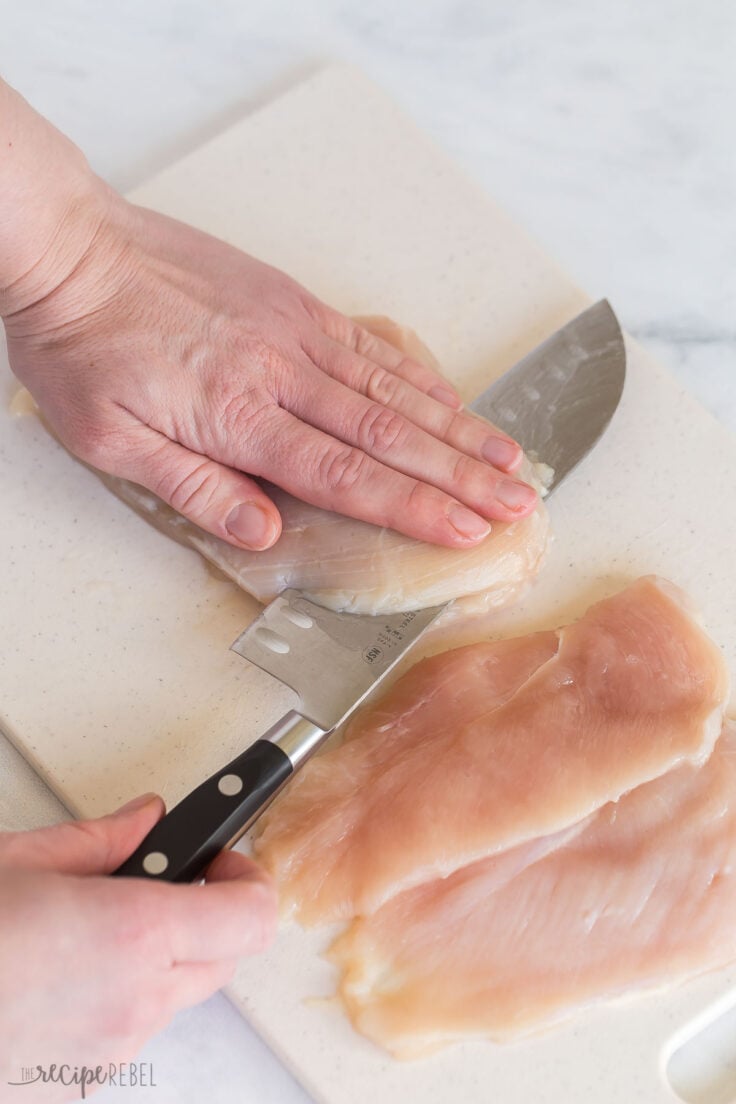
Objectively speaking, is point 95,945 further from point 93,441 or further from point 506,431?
point 506,431

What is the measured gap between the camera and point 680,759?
1.66 m

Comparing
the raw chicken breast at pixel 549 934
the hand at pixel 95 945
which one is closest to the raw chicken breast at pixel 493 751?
the raw chicken breast at pixel 549 934

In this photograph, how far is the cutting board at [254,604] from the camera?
1604 millimetres

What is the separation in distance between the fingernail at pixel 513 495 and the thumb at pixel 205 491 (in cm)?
36

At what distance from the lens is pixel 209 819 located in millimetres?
1502

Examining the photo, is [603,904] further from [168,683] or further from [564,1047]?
[168,683]

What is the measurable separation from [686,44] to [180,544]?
1.82 m

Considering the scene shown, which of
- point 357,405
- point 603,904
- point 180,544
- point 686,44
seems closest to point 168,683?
point 180,544

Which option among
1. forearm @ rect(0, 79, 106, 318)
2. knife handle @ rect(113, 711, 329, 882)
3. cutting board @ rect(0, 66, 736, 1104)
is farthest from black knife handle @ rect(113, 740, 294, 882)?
forearm @ rect(0, 79, 106, 318)

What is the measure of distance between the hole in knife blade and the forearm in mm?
668

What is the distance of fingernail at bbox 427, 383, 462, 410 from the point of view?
6.59 ft

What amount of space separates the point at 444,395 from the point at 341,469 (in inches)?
10.5


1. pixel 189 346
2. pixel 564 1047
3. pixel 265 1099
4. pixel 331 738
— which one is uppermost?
pixel 189 346

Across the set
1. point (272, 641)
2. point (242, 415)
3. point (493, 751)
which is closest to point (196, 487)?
point (242, 415)
